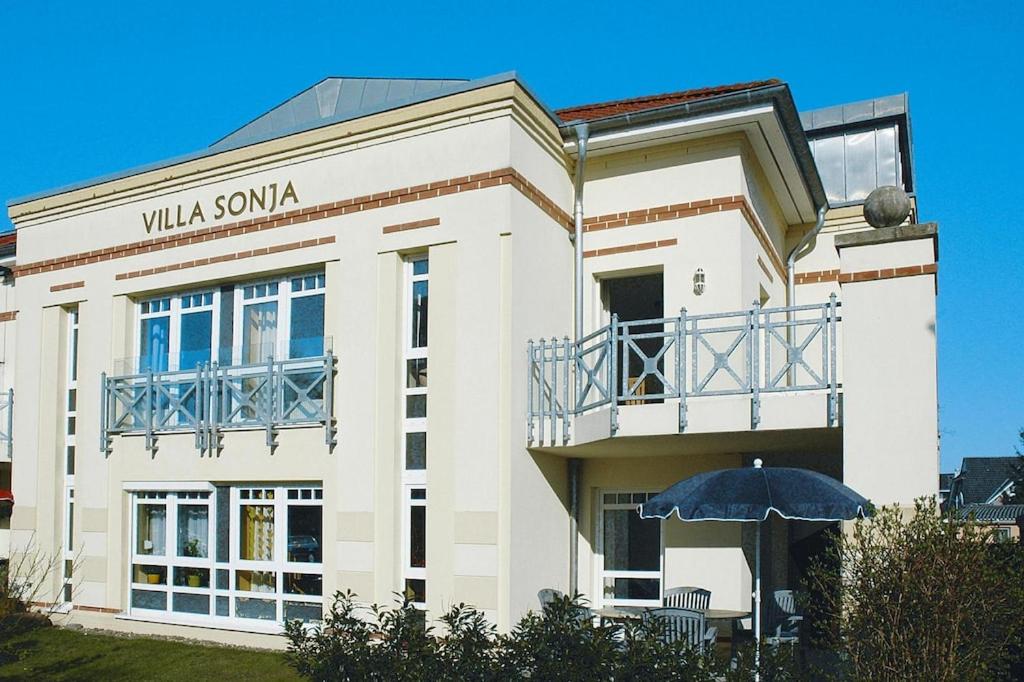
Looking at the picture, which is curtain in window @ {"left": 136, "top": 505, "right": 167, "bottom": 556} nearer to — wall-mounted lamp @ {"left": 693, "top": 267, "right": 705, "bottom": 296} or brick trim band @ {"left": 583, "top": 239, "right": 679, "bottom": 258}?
brick trim band @ {"left": 583, "top": 239, "right": 679, "bottom": 258}

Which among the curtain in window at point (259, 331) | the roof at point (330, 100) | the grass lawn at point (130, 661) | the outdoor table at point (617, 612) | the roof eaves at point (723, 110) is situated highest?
the roof at point (330, 100)

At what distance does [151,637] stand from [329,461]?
12.3 feet

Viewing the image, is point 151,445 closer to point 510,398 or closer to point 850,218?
point 510,398

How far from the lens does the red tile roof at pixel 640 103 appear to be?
14255mm

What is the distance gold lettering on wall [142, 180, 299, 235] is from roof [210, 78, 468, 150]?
3.21 ft

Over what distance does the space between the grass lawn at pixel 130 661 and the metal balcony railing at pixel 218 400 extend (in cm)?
259

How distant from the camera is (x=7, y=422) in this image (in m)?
18.2

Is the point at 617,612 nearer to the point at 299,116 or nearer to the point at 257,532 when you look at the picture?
the point at 257,532

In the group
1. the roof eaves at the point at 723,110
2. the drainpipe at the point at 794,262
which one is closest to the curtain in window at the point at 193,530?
the roof eaves at the point at 723,110

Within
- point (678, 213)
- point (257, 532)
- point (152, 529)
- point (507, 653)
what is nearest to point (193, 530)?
point (152, 529)

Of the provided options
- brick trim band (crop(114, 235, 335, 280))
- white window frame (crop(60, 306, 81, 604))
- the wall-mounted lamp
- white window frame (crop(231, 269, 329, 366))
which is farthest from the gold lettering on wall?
the wall-mounted lamp

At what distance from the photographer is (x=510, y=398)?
1184 cm

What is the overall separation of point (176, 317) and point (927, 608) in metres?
11.3

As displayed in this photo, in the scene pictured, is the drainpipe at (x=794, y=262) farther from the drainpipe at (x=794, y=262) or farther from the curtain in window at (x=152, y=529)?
the curtain in window at (x=152, y=529)
